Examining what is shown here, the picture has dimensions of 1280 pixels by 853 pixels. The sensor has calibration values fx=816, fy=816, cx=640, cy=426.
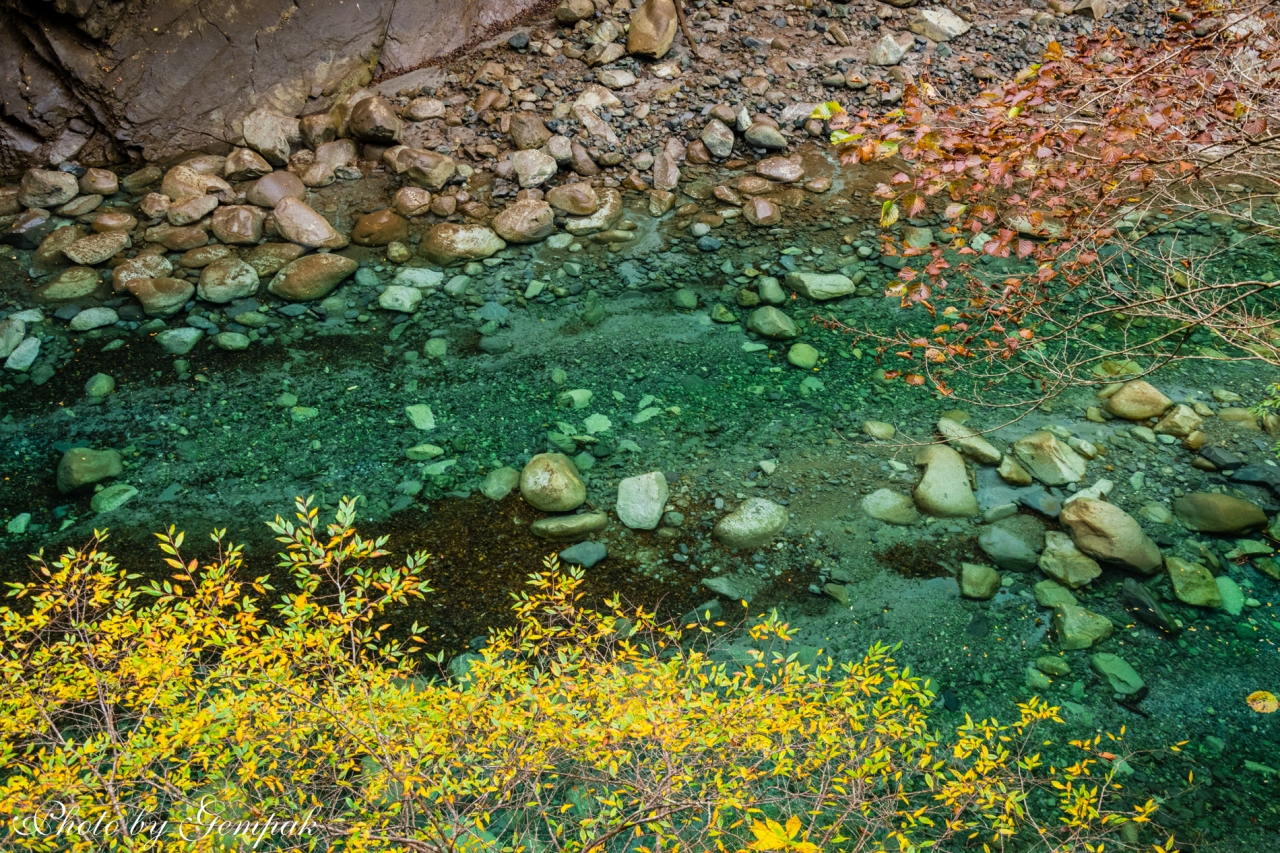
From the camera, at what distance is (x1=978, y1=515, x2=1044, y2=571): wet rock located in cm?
360

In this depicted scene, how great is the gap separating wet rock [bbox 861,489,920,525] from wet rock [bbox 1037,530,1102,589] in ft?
1.86

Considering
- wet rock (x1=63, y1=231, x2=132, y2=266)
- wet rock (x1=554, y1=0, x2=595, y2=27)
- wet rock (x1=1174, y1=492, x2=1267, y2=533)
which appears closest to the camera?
wet rock (x1=1174, y1=492, x2=1267, y2=533)

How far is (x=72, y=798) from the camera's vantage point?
2.14m

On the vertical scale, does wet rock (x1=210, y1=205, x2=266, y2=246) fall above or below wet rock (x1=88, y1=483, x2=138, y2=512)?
above

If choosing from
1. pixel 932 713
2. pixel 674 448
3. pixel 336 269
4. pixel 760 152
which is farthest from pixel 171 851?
pixel 760 152

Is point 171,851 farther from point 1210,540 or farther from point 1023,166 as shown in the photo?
point 1210,540

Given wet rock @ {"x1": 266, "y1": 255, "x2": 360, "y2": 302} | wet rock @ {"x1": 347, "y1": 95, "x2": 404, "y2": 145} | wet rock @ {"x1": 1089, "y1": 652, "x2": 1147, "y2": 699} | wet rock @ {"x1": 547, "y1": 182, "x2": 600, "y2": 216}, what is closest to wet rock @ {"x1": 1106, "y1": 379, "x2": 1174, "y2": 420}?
wet rock @ {"x1": 1089, "y1": 652, "x2": 1147, "y2": 699}

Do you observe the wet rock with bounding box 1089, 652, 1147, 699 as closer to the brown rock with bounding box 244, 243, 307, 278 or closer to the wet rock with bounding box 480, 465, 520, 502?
the wet rock with bounding box 480, 465, 520, 502

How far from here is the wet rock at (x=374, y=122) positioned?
20.5ft

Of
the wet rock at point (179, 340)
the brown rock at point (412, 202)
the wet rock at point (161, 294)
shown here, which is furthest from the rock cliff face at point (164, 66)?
the wet rock at point (179, 340)

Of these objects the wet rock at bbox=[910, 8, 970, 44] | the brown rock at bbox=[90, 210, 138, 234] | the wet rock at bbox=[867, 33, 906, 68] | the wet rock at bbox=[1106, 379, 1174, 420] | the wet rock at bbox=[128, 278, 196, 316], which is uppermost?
the wet rock at bbox=[910, 8, 970, 44]

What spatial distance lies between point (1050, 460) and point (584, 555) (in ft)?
7.50

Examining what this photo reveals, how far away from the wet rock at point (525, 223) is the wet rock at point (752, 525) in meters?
2.75

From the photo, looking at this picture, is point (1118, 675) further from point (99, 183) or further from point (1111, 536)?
point (99, 183)
